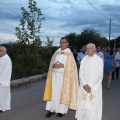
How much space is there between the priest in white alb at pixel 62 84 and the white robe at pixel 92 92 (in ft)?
4.18

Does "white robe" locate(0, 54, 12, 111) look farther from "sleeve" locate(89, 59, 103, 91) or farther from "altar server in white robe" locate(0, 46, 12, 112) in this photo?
"sleeve" locate(89, 59, 103, 91)

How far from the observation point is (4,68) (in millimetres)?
8789

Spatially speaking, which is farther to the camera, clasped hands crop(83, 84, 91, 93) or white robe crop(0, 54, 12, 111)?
white robe crop(0, 54, 12, 111)

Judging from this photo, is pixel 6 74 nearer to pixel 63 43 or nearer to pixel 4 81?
pixel 4 81

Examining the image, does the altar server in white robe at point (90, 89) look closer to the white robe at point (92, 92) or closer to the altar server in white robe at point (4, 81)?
the white robe at point (92, 92)

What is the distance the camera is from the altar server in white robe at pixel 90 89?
276 inches

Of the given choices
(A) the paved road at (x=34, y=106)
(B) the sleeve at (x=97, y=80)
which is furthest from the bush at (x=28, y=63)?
(B) the sleeve at (x=97, y=80)

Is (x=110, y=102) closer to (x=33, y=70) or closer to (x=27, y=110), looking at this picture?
(x=27, y=110)

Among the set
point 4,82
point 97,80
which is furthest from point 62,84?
point 97,80

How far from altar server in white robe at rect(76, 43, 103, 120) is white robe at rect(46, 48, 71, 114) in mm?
1359

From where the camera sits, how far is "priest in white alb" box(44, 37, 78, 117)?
8.53 metres

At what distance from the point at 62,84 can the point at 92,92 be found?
1.67 m

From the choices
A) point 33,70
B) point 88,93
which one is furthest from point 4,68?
point 33,70

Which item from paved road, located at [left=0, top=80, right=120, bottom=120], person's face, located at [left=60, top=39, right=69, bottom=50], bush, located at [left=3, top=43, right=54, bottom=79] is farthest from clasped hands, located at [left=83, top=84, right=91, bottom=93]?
bush, located at [left=3, top=43, right=54, bottom=79]
